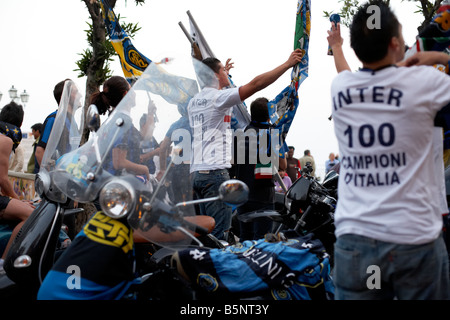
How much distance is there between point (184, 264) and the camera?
229 centimetres

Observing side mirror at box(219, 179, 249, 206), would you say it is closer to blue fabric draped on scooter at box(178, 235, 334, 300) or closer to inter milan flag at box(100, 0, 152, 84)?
blue fabric draped on scooter at box(178, 235, 334, 300)

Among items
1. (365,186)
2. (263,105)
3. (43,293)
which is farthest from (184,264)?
(263,105)

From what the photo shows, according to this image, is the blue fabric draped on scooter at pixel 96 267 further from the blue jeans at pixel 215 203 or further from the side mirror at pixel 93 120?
the blue jeans at pixel 215 203

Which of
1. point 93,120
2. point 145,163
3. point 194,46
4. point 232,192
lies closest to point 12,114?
point 194,46

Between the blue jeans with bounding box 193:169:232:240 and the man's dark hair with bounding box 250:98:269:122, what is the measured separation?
1.27 metres

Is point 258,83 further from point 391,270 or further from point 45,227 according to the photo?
point 391,270

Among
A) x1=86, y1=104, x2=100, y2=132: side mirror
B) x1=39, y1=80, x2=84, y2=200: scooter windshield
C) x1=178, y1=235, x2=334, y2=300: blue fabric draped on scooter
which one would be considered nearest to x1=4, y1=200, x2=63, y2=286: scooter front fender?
x1=39, y1=80, x2=84, y2=200: scooter windshield

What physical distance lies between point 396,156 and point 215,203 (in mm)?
1938

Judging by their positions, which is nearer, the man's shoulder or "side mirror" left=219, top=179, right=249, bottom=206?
"side mirror" left=219, top=179, right=249, bottom=206

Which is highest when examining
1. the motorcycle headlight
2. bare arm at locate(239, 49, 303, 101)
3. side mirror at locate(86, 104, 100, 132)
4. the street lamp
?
the street lamp

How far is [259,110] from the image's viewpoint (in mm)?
4707

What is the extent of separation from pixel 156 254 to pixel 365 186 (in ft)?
4.87

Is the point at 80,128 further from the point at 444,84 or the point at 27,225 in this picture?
the point at 444,84

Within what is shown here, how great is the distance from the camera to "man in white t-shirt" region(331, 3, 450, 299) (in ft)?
5.39
